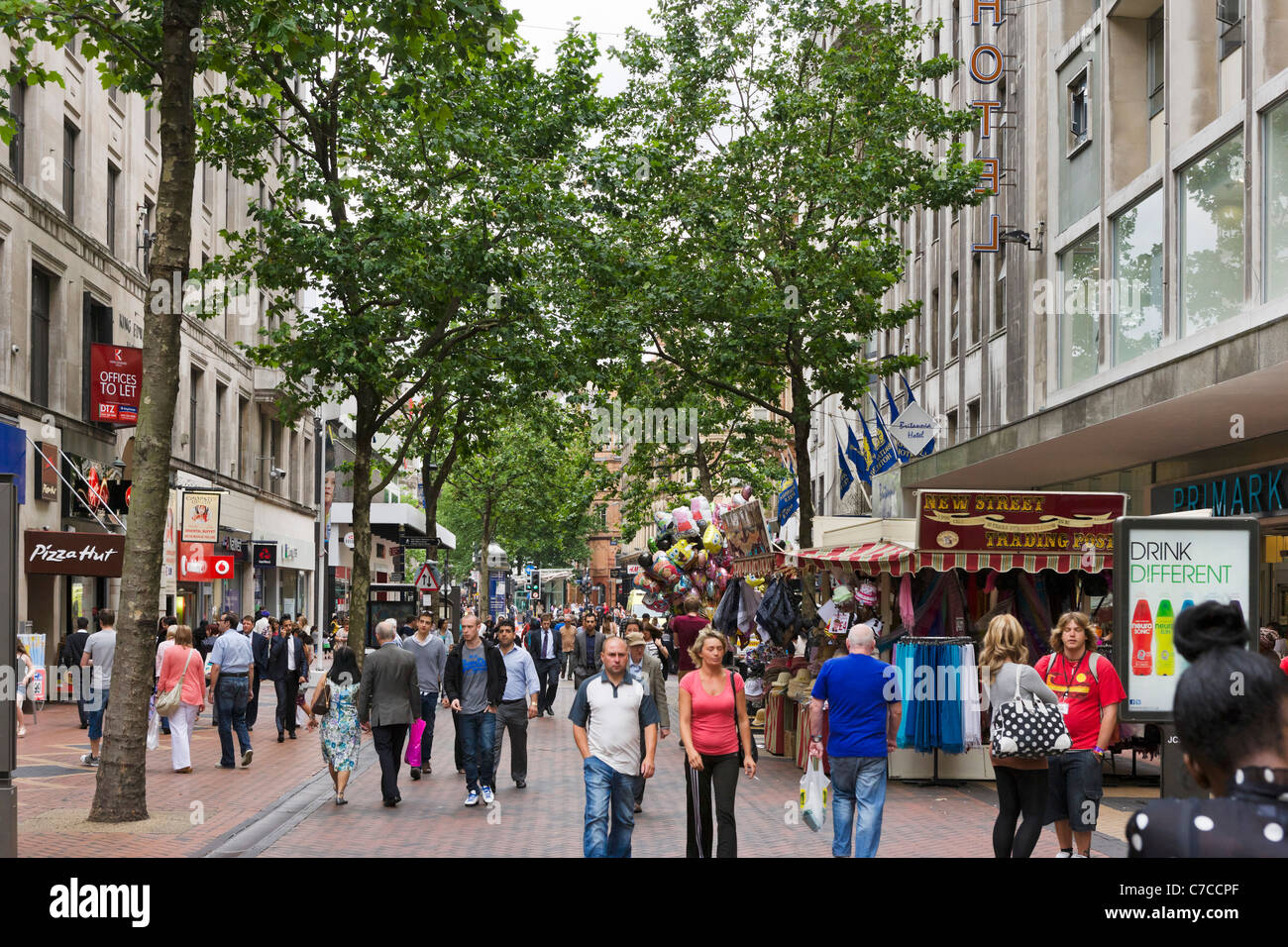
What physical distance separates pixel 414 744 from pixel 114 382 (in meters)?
15.6

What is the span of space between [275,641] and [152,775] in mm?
5150

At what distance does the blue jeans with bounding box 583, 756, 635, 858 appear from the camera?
29.0ft

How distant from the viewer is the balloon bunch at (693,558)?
2578 centimetres

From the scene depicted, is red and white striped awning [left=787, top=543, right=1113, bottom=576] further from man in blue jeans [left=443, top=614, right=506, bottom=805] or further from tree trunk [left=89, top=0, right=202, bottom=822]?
tree trunk [left=89, top=0, right=202, bottom=822]

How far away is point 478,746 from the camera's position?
14109 millimetres

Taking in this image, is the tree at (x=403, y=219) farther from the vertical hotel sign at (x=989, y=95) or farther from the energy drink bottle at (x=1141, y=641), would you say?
the energy drink bottle at (x=1141, y=641)

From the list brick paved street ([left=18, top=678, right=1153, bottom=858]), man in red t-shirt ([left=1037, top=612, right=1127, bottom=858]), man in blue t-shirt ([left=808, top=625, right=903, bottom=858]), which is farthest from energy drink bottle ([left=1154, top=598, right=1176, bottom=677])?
brick paved street ([left=18, top=678, right=1153, bottom=858])

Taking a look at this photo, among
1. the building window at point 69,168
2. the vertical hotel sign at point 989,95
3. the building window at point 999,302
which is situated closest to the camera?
the building window at point 69,168

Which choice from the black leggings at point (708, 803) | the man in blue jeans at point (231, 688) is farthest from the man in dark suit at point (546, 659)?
the black leggings at point (708, 803)

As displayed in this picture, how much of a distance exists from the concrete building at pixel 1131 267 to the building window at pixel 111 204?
17.6m

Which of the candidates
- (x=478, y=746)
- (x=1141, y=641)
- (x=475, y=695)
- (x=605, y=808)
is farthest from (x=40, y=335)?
(x=1141, y=641)

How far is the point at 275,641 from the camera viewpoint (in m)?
21.5
